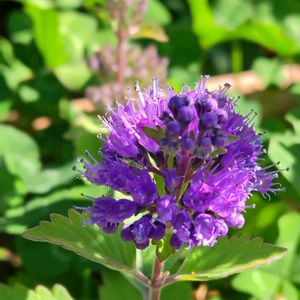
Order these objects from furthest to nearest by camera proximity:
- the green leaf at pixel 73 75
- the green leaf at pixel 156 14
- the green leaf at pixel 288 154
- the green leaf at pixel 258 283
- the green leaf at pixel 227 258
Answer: the green leaf at pixel 156 14 → the green leaf at pixel 73 75 → the green leaf at pixel 258 283 → the green leaf at pixel 288 154 → the green leaf at pixel 227 258

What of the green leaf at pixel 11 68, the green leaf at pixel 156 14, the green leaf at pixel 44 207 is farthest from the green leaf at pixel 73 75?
the green leaf at pixel 44 207

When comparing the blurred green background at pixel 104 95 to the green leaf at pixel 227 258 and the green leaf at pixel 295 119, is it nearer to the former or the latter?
the green leaf at pixel 295 119

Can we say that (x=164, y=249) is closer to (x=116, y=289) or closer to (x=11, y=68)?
(x=116, y=289)

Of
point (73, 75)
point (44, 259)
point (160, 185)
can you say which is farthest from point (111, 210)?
point (73, 75)

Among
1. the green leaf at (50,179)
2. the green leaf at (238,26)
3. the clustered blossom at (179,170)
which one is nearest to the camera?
the clustered blossom at (179,170)

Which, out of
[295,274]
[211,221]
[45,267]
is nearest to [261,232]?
[295,274]

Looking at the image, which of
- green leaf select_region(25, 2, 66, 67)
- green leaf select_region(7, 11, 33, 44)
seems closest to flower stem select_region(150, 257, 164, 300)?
green leaf select_region(25, 2, 66, 67)

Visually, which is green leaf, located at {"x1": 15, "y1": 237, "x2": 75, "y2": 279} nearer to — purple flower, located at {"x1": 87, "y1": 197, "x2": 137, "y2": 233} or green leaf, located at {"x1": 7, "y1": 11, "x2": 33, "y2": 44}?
purple flower, located at {"x1": 87, "y1": 197, "x2": 137, "y2": 233}
